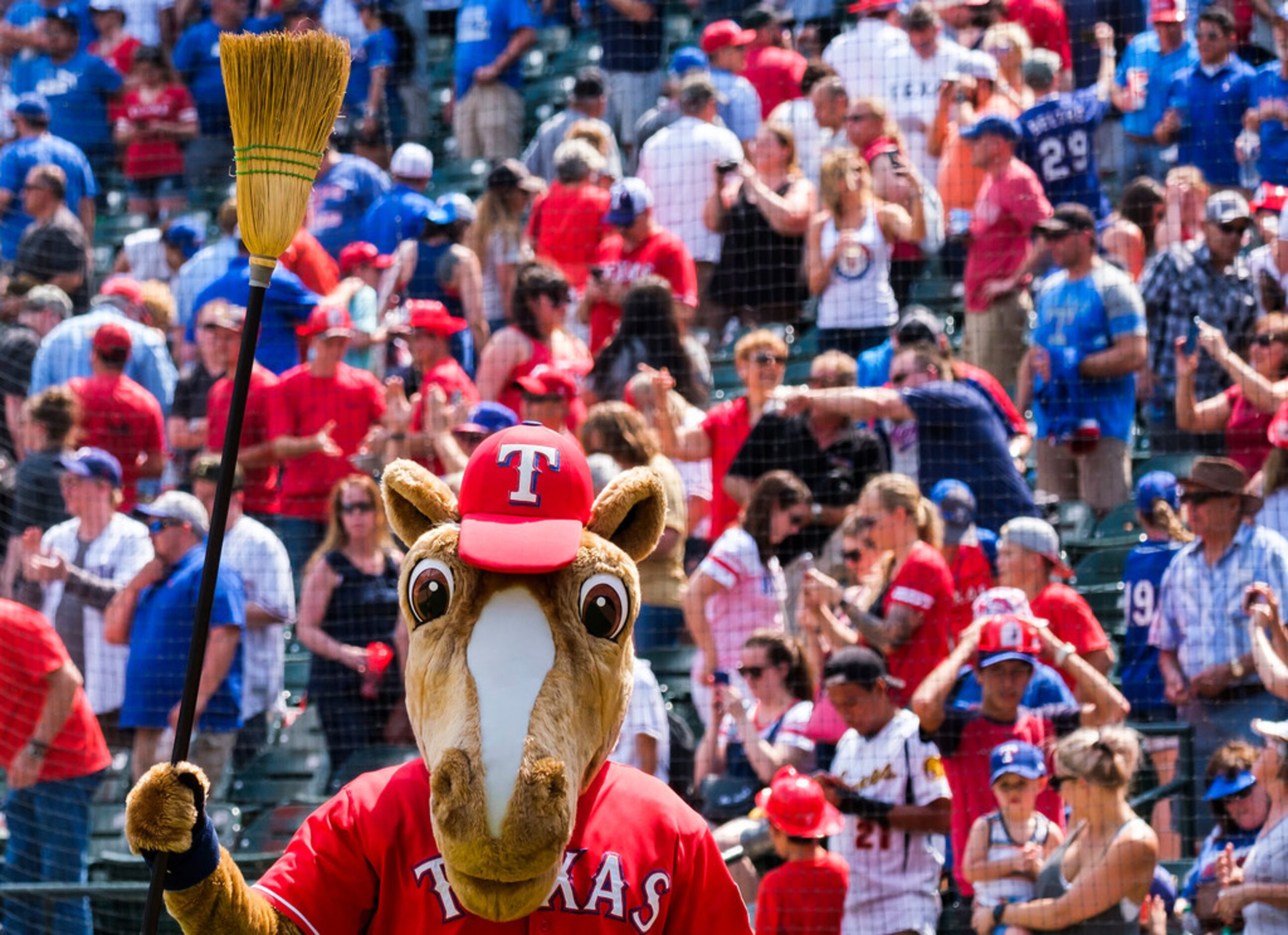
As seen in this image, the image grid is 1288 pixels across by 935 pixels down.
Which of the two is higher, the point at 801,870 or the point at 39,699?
the point at 39,699

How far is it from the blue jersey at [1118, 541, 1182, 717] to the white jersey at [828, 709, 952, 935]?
32.6 inches

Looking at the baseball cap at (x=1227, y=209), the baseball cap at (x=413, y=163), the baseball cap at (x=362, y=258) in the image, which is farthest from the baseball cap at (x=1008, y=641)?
the baseball cap at (x=413, y=163)

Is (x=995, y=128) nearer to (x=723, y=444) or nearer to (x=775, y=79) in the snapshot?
(x=723, y=444)

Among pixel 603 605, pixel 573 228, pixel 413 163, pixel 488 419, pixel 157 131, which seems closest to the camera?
pixel 603 605

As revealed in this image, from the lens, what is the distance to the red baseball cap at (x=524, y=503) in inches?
106

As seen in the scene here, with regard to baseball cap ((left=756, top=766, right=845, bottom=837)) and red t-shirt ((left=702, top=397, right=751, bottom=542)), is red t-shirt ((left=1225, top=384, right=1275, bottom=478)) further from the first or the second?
baseball cap ((left=756, top=766, right=845, bottom=837))

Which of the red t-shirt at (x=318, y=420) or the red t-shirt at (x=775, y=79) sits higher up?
the red t-shirt at (x=775, y=79)

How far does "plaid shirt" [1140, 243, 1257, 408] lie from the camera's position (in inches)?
251

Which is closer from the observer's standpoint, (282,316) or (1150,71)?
(282,316)

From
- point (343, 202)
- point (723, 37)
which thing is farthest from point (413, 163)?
point (723, 37)

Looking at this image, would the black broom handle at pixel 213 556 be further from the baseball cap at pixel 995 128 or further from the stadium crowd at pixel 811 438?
the baseball cap at pixel 995 128

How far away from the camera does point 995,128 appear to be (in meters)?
7.20

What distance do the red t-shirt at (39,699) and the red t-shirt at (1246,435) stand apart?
3413mm

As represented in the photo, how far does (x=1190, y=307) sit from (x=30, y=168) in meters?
5.40
